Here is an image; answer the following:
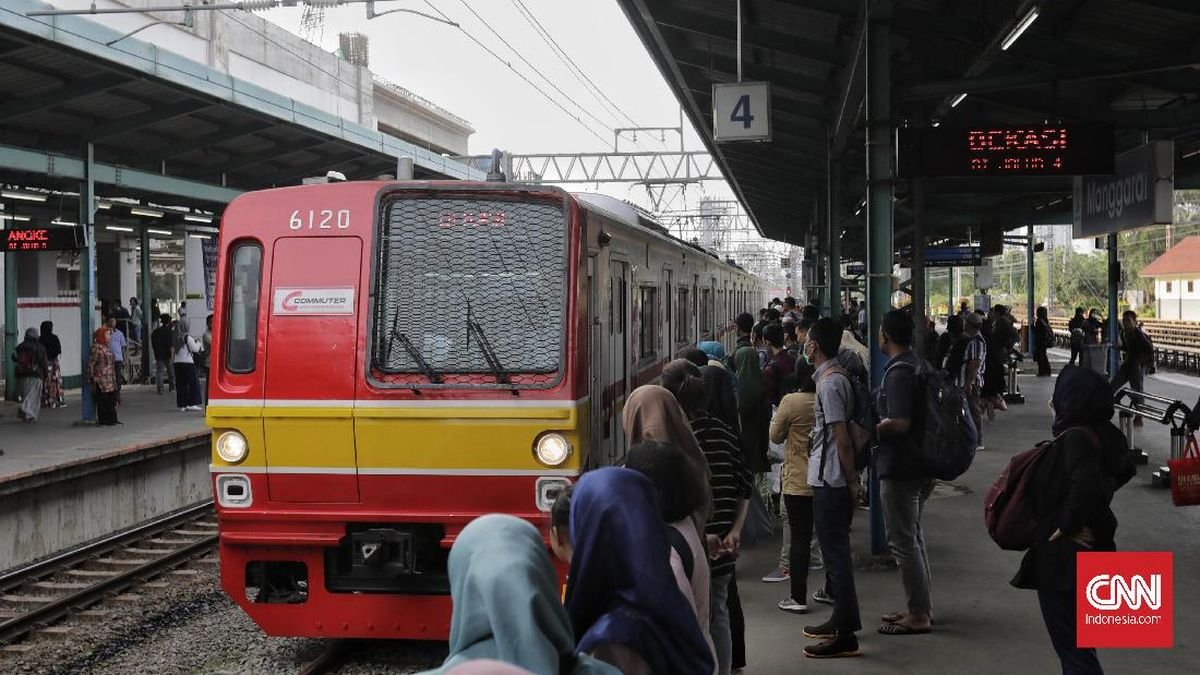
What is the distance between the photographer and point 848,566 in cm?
640

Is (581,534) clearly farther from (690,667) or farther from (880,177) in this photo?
(880,177)

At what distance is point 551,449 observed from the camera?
20.6 ft

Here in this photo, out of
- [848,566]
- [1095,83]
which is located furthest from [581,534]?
[1095,83]

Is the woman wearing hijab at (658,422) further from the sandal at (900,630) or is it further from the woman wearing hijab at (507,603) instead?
the sandal at (900,630)

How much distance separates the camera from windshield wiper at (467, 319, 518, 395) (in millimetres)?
6390

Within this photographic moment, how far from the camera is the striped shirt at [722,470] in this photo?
17.9 ft

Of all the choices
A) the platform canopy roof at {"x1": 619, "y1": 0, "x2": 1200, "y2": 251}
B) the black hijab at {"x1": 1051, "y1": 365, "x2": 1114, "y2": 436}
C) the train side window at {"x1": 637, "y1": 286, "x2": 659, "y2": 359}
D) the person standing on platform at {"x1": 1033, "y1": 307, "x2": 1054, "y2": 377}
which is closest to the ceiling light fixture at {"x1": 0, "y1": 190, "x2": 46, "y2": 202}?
the platform canopy roof at {"x1": 619, "y1": 0, "x2": 1200, "y2": 251}

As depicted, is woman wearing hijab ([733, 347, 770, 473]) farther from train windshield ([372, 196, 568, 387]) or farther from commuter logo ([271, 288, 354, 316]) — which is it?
commuter logo ([271, 288, 354, 316])

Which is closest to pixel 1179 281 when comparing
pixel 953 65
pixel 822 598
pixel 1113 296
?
pixel 1113 296

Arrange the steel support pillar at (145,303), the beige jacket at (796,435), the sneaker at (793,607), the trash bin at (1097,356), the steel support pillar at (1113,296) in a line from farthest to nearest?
the steel support pillar at (145,303), the trash bin at (1097,356), the steel support pillar at (1113,296), the sneaker at (793,607), the beige jacket at (796,435)

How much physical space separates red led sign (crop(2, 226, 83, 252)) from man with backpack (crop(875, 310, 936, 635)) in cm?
1389

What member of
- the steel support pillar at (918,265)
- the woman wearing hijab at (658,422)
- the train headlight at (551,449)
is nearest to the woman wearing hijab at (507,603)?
the woman wearing hijab at (658,422)

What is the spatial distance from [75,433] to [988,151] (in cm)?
1281

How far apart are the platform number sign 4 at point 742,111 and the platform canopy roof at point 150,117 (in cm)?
657
